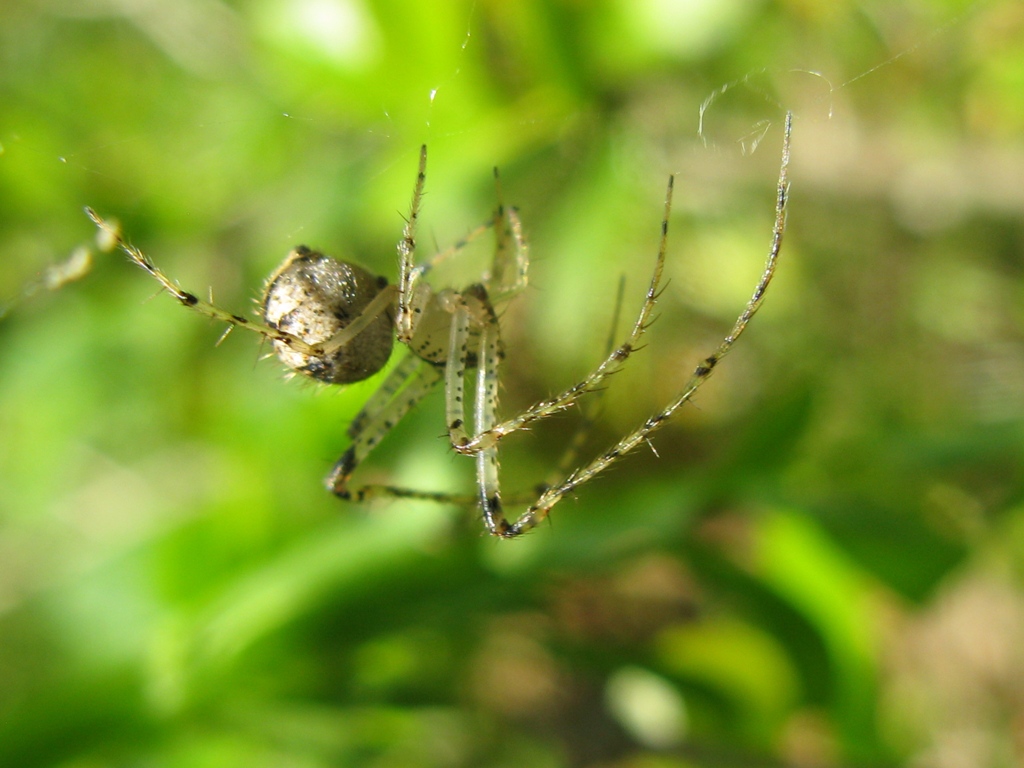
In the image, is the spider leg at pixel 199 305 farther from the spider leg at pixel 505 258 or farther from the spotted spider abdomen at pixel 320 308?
the spider leg at pixel 505 258

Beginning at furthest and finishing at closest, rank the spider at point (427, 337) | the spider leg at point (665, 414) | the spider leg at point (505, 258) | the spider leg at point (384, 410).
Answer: the spider leg at point (384, 410) < the spider leg at point (505, 258) < the spider at point (427, 337) < the spider leg at point (665, 414)

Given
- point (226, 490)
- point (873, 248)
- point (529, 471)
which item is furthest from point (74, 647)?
point (873, 248)

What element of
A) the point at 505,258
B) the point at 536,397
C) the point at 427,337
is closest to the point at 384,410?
the point at 427,337

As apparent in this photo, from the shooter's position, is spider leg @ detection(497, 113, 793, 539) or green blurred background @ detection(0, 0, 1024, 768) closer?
spider leg @ detection(497, 113, 793, 539)

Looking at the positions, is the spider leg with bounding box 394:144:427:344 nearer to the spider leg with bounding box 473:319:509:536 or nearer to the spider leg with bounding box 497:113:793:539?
the spider leg with bounding box 473:319:509:536

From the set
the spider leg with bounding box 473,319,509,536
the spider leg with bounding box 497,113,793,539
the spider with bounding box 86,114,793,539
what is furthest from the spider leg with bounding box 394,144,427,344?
the spider leg with bounding box 497,113,793,539

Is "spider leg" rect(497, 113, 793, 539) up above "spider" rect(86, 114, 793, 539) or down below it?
below

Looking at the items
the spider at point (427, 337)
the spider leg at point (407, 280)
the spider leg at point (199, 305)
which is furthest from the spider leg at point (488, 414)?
the spider leg at point (199, 305)

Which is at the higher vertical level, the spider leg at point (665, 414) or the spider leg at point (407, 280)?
the spider leg at point (407, 280)
